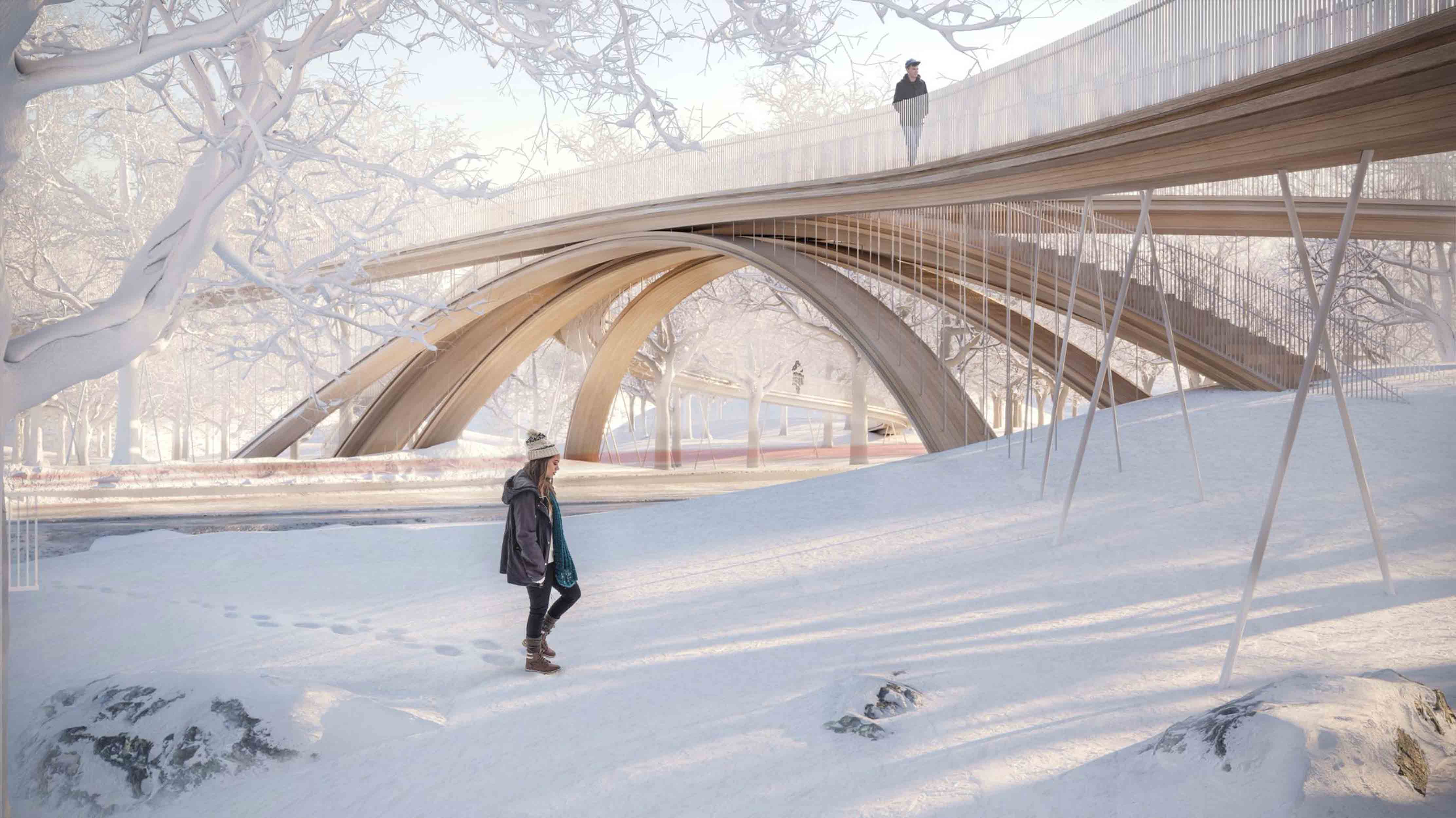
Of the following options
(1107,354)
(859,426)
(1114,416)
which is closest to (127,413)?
(859,426)

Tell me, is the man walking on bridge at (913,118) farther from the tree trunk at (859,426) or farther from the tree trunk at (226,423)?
the tree trunk at (226,423)

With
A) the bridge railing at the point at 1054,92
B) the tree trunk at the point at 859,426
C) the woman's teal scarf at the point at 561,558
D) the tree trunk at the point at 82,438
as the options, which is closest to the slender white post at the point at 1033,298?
the bridge railing at the point at 1054,92

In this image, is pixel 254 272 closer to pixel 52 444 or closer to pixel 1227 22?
pixel 1227 22

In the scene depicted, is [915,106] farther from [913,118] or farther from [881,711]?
[881,711]

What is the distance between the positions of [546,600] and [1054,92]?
8120 mm

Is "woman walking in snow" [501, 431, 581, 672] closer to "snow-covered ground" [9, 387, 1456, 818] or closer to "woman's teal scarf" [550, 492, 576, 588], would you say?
"woman's teal scarf" [550, 492, 576, 588]

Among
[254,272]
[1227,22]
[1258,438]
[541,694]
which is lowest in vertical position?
[541,694]

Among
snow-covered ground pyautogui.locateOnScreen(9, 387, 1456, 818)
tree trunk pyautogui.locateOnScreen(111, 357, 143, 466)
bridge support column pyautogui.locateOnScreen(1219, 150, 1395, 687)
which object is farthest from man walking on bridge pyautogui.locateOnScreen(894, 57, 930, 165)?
tree trunk pyautogui.locateOnScreen(111, 357, 143, 466)

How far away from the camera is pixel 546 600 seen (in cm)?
557

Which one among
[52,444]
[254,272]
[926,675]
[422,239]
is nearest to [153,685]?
[254,272]

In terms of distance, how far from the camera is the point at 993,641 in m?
5.71

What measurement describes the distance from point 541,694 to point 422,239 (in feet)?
59.2

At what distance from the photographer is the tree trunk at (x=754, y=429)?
26.0 metres

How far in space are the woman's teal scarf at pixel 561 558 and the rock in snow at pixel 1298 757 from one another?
9.78ft
